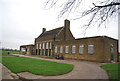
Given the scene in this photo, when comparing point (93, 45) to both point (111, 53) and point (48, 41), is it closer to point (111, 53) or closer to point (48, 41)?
point (111, 53)

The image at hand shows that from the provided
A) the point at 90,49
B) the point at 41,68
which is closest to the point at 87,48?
the point at 90,49

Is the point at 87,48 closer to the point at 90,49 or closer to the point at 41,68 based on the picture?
the point at 90,49

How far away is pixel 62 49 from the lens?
3117cm

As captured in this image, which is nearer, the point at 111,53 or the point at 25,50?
the point at 111,53

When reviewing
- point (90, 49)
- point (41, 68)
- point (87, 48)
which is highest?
point (87, 48)

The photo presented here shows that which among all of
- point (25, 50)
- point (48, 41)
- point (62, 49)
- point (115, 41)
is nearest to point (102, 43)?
point (115, 41)

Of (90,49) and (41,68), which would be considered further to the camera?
(90,49)

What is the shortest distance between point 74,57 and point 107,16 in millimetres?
20723

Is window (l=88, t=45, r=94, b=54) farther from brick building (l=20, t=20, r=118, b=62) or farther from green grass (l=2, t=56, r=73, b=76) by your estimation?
green grass (l=2, t=56, r=73, b=76)

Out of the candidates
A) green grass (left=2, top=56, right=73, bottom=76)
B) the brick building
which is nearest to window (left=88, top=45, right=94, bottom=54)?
the brick building

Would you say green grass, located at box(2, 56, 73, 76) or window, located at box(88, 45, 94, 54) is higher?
window, located at box(88, 45, 94, 54)

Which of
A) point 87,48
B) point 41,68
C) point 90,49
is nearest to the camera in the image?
point 41,68

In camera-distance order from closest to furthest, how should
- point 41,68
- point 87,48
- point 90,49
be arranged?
point 41,68
point 90,49
point 87,48

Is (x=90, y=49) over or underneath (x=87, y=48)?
underneath
